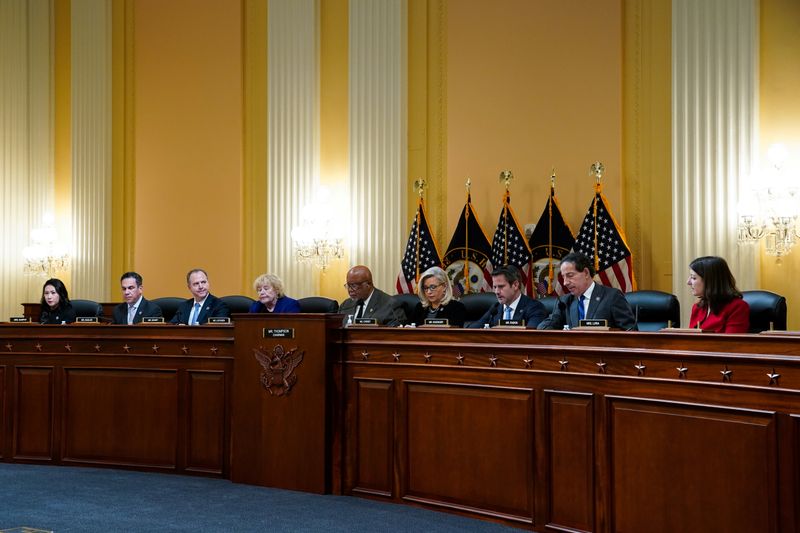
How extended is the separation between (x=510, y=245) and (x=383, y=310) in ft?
6.23

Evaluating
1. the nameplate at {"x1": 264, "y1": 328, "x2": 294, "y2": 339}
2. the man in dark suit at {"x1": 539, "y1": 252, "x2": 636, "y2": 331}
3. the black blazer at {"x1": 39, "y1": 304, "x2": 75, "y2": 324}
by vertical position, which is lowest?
the nameplate at {"x1": 264, "y1": 328, "x2": 294, "y2": 339}

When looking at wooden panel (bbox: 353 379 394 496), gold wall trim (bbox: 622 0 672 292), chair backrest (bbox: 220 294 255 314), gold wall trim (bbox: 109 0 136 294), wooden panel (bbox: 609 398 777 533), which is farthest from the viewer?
gold wall trim (bbox: 109 0 136 294)

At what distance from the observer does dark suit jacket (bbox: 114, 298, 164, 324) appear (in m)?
7.02

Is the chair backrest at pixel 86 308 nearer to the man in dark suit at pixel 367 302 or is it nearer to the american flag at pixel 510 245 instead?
the man in dark suit at pixel 367 302

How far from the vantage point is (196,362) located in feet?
19.5

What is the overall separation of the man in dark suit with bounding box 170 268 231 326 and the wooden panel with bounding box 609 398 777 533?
3.83 m

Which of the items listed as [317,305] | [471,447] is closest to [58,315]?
[317,305]

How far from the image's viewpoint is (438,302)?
20.1ft

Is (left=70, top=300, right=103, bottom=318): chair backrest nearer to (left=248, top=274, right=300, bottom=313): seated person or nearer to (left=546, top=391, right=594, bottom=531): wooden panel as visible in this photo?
(left=248, top=274, right=300, bottom=313): seated person

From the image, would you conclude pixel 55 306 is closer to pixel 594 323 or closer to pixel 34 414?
pixel 34 414

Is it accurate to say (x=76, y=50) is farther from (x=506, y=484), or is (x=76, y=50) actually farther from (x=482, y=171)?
(x=506, y=484)

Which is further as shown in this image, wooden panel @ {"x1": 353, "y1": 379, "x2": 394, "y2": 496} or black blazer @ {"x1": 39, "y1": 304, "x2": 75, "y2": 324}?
black blazer @ {"x1": 39, "y1": 304, "x2": 75, "y2": 324}

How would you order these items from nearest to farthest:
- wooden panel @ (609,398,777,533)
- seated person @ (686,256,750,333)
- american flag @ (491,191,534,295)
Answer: wooden panel @ (609,398,777,533)
seated person @ (686,256,750,333)
american flag @ (491,191,534,295)

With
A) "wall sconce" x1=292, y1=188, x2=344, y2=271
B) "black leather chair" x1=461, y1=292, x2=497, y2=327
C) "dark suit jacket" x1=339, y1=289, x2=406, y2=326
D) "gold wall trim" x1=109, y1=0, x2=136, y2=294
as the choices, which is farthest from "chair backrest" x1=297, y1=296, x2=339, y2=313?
"gold wall trim" x1=109, y1=0, x2=136, y2=294
